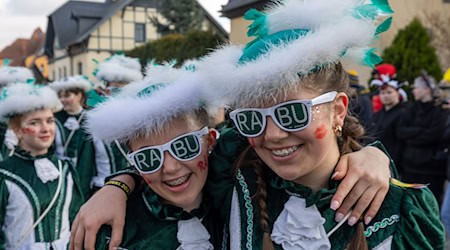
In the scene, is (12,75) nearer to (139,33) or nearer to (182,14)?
(182,14)

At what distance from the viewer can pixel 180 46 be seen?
21547 millimetres

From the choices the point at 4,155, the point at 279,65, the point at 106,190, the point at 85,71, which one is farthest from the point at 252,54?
the point at 85,71

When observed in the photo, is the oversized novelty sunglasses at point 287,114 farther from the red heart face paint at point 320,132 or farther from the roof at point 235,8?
the roof at point 235,8

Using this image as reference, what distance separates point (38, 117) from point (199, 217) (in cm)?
199

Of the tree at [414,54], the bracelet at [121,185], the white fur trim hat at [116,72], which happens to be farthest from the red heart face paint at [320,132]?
the tree at [414,54]

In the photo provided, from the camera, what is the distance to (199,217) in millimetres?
2148

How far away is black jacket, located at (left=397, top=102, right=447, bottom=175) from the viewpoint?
5.39 metres

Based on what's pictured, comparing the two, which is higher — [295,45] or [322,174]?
[295,45]

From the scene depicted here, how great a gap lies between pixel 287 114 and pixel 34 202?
2.22 m

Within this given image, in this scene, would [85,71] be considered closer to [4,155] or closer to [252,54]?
[4,155]

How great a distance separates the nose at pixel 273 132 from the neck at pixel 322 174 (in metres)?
0.24

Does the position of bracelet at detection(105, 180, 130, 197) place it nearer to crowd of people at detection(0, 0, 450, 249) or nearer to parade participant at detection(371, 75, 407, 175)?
crowd of people at detection(0, 0, 450, 249)

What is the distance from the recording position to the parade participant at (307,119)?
168 cm

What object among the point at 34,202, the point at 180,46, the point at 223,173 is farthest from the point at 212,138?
the point at 180,46
